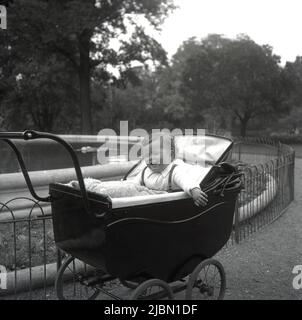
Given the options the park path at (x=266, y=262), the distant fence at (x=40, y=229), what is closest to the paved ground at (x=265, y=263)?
the park path at (x=266, y=262)

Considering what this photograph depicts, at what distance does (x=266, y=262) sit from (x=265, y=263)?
1.6 inches

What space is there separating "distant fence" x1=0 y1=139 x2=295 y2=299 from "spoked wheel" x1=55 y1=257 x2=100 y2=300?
147mm

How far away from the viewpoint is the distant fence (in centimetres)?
434

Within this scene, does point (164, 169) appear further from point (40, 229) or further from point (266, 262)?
point (40, 229)

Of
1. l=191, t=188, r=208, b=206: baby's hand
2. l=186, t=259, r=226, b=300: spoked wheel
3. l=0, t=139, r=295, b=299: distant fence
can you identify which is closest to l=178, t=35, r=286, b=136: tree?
l=0, t=139, r=295, b=299: distant fence

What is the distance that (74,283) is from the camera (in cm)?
437

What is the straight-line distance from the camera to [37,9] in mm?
21297

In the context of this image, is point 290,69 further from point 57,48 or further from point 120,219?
point 120,219

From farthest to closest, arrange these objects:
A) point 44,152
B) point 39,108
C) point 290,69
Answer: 1. point 290,69
2. point 39,108
3. point 44,152

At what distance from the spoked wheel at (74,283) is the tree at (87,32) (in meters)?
17.6

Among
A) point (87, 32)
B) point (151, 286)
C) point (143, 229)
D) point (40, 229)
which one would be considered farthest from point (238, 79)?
point (143, 229)

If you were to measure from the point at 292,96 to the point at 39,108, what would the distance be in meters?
Result: 18.0

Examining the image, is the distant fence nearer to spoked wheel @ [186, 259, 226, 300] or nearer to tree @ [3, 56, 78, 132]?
spoked wheel @ [186, 259, 226, 300]
